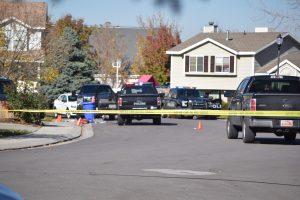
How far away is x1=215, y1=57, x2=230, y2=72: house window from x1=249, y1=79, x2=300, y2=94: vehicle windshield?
129 feet

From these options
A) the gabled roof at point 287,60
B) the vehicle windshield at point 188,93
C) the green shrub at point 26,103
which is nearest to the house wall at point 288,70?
the gabled roof at point 287,60

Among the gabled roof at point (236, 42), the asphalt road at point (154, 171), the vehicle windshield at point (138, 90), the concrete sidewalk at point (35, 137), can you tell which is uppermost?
the gabled roof at point (236, 42)

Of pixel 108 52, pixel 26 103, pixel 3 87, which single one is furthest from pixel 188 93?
pixel 108 52

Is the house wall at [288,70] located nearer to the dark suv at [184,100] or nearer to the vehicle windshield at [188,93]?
the dark suv at [184,100]

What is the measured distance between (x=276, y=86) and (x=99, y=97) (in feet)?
57.2

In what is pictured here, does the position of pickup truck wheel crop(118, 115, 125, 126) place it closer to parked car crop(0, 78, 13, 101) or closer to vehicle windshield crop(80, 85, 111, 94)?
parked car crop(0, 78, 13, 101)

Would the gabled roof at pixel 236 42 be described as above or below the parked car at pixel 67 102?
above

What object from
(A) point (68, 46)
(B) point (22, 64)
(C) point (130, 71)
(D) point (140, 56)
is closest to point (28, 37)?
(B) point (22, 64)

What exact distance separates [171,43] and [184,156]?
147ft

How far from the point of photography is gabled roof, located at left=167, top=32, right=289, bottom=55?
5934cm

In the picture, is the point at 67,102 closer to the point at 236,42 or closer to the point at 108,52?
the point at 236,42

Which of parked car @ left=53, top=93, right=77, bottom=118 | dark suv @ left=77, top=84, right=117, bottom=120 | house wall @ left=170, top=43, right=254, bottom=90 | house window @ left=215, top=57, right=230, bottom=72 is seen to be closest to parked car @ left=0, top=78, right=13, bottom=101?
dark suv @ left=77, top=84, right=117, bottom=120

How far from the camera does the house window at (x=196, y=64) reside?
6122cm

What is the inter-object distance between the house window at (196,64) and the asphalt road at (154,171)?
40.2 metres
